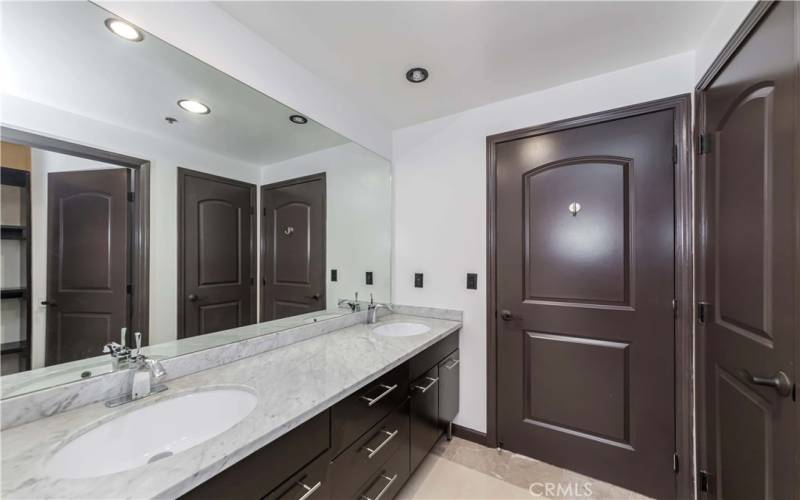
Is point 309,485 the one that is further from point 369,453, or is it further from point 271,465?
point 369,453

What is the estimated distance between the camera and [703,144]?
1401 mm

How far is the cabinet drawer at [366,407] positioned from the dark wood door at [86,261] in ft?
2.82

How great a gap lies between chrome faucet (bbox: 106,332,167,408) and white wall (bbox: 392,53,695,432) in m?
1.60

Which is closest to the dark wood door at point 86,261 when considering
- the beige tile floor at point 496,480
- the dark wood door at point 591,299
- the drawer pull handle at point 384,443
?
the drawer pull handle at point 384,443

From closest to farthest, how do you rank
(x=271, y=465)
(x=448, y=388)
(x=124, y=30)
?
Answer: (x=271, y=465)
(x=124, y=30)
(x=448, y=388)

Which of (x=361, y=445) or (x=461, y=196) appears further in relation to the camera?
(x=461, y=196)

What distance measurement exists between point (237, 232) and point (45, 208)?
24.5 inches

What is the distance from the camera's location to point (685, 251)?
149 centimetres

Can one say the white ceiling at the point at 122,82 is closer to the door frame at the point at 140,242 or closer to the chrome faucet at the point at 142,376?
the door frame at the point at 140,242

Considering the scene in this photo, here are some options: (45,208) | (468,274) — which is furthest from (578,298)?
(45,208)

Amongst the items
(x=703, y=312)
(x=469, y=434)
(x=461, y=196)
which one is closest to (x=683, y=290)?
(x=703, y=312)

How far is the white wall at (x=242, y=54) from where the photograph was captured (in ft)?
3.53

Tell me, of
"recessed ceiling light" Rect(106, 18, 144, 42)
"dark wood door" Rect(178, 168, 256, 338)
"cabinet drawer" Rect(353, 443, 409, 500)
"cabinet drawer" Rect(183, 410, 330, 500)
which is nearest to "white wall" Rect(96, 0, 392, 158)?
"recessed ceiling light" Rect(106, 18, 144, 42)

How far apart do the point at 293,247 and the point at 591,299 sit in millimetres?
1798
